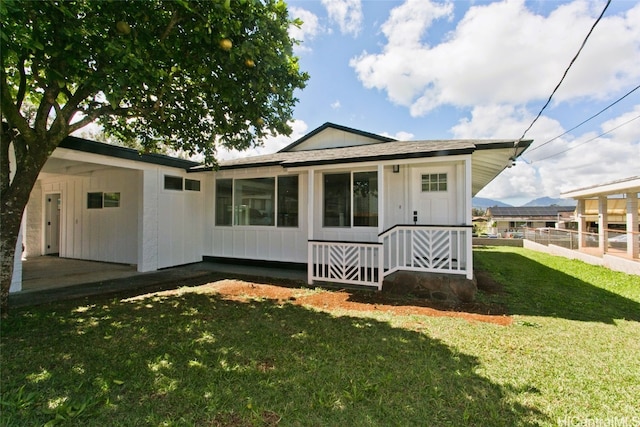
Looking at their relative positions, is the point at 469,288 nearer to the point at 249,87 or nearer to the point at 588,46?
the point at 588,46

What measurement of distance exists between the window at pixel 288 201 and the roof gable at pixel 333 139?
8.53 ft

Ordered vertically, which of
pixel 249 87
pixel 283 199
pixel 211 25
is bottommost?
pixel 283 199

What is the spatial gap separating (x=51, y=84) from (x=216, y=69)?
85.1 inches

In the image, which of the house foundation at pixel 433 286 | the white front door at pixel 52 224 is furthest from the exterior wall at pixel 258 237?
the white front door at pixel 52 224

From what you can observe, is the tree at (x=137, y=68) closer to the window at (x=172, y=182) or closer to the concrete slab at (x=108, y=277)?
the concrete slab at (x=108, y=277)

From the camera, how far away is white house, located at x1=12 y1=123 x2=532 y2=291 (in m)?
6.31

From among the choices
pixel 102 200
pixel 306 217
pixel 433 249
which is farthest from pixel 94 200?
pixel 433 249

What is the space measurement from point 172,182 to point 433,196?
7.39 m

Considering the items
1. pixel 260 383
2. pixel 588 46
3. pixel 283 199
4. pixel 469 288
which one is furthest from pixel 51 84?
pixel 588 46

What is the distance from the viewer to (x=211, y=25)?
3.88m

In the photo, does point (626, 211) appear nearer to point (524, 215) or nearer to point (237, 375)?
point (237, 375)

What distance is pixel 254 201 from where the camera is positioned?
29.2 feet

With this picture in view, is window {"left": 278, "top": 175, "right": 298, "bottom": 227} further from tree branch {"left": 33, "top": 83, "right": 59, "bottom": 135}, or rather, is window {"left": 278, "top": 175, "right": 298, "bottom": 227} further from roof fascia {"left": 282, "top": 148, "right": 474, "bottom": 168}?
tree branch {"left": 33, "top": 83, "right": 59, "bottom": 135}

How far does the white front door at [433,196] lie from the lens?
23.1 ft
